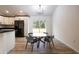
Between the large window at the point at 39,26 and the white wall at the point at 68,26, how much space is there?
3.46 feet

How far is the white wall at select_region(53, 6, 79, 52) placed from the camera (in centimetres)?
450

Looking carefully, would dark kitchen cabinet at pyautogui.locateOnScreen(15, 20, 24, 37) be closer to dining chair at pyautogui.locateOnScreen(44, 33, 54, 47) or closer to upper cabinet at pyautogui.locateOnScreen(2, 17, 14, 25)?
upper cabinet at pyautogui.locateOnScreen(2, 17, 14, 25)

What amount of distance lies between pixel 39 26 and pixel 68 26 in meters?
1.50

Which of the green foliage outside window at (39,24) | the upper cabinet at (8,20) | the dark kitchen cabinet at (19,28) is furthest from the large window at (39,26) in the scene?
the upper cabinet at (8,20)

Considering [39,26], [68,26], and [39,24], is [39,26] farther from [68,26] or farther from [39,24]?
[68,26]

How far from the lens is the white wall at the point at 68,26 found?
14.8ft

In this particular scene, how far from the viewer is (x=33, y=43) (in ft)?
16.4

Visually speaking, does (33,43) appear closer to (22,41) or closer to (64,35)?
(22,41)

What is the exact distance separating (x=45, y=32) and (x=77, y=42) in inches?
44.9

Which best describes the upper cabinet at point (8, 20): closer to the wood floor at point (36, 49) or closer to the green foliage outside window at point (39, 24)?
the wood floor at point (36, 49)

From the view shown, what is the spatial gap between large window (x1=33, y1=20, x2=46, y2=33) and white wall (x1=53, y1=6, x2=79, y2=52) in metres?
1.06

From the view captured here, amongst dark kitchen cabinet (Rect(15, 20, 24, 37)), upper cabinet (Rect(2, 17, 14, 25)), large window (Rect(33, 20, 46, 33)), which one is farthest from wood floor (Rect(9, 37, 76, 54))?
upper cabinet (Rect(2, 17, 14, 25))

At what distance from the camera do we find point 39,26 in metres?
4.20
